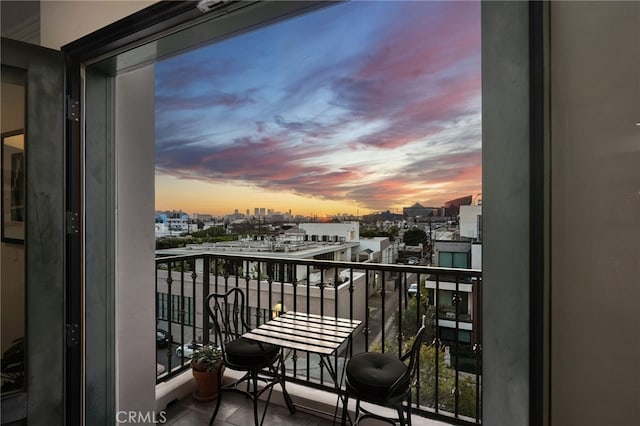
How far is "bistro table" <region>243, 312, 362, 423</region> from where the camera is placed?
2.12 metres

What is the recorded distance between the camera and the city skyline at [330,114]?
8.79 feet

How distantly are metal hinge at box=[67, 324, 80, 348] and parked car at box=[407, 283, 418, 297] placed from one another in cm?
223

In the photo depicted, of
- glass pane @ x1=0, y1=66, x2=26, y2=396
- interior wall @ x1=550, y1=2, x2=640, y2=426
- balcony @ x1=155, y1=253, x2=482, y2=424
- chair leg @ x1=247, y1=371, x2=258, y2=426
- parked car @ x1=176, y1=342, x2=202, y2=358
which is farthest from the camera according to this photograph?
parked car @ x1=176, y1=342, x2=202, y2=358

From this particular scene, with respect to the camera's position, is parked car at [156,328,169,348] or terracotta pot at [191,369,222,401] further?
parked car at [156,328,169,348]

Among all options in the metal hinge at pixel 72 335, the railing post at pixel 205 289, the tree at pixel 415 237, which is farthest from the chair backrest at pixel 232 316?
the tree at pixel 415 237

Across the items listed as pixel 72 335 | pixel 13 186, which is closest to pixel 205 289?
pixel 72 335

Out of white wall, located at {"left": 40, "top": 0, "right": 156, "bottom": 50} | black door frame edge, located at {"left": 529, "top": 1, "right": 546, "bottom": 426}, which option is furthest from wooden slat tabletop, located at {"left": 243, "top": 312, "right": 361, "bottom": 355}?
white wall, located at {"left": 40, "top": 0, "right": 156, "bottom": 50}

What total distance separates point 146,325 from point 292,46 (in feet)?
9.46

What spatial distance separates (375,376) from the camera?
1921 millimetres

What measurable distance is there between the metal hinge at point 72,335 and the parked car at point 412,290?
223cm

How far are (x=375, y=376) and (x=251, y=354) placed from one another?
0.91m
